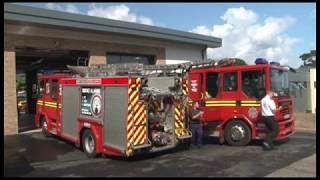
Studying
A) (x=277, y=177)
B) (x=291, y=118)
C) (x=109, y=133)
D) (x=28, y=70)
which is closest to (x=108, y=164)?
(x=109, y=133)

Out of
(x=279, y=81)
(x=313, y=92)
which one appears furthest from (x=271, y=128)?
(x=313, y=92)

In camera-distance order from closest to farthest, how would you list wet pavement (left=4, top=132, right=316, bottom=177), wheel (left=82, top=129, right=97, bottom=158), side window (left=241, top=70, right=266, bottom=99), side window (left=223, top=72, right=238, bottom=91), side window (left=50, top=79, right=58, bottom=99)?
wet pavement (left=4, top=132, right=316, bottom=177) < wheel (left=82, top=129, right=97, bottom=158) < side window (left=241, top=70, right=266, bottom=99) < side window (left=223, top=72, right=238, bottom=91) < side window (left=50, top=79, right=58, bottom=99)

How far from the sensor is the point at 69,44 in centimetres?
1909

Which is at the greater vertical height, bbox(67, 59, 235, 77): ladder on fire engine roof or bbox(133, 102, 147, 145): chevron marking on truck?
bbox(67, 59, 235, 77): ladder on fire engine roof

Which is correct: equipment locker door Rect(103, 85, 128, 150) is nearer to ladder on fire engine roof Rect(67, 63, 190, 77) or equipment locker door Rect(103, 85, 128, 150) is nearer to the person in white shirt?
ladder on fire engine roof Rect(67, 63, 190, 77)

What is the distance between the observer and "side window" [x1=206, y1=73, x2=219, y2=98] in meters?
Answer: 14.4

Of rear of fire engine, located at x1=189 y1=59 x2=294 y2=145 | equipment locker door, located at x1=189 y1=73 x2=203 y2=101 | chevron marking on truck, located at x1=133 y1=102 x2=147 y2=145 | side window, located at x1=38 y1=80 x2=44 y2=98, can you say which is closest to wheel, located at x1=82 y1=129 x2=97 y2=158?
chevron marking on truck, located at x1=133 y1=102 x2=147 y2=145

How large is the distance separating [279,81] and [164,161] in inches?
181

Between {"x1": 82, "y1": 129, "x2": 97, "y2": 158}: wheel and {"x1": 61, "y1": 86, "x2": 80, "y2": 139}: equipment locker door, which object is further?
{"x1": 61, "y1": 86, "x2": 80, "y2": 139}: equipment locker door

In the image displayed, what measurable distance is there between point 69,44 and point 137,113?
885 centimetres

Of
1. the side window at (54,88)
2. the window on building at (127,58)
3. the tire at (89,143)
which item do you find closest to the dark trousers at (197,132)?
the tire at (89,143)

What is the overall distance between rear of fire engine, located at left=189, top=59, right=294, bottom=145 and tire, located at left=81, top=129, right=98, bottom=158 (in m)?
3.59

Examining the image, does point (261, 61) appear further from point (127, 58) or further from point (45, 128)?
point (127, 58)

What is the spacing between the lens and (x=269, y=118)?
41.9 feet
